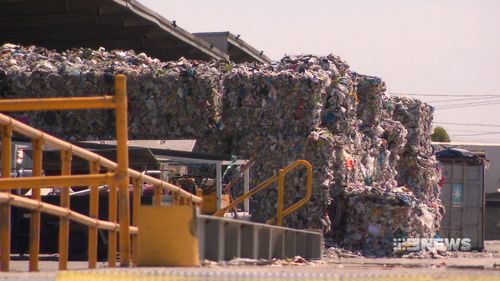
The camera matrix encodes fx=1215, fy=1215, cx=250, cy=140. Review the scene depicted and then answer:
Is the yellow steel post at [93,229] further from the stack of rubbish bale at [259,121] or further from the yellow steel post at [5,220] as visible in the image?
the stack of rubbish bale at [259,121]

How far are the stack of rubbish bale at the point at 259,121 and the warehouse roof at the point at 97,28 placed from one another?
7469 millimetres

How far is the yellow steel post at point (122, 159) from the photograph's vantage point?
8.34 m

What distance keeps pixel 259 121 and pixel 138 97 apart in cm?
216

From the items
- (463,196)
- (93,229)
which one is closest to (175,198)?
(93,229)

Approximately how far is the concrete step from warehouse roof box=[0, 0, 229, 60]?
53.1 ft

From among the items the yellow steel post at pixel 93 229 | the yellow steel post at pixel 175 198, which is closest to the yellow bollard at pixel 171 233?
the yellow steel post at pixel 93 229

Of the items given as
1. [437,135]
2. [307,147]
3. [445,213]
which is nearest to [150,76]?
[307,147]

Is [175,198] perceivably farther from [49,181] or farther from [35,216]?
[49,181]

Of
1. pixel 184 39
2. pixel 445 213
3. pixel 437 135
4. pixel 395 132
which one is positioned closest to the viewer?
pixel 395 132

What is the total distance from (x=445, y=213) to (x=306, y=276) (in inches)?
857

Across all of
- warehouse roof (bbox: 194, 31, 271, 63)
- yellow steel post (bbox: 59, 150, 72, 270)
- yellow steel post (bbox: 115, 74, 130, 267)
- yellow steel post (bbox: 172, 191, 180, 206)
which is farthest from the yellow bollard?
warehouse roof (bbox: 194, 31, 271, 63)

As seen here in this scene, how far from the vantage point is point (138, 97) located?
69.7ft

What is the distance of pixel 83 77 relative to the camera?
837 inches

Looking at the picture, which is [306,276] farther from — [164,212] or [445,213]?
[445,213]
